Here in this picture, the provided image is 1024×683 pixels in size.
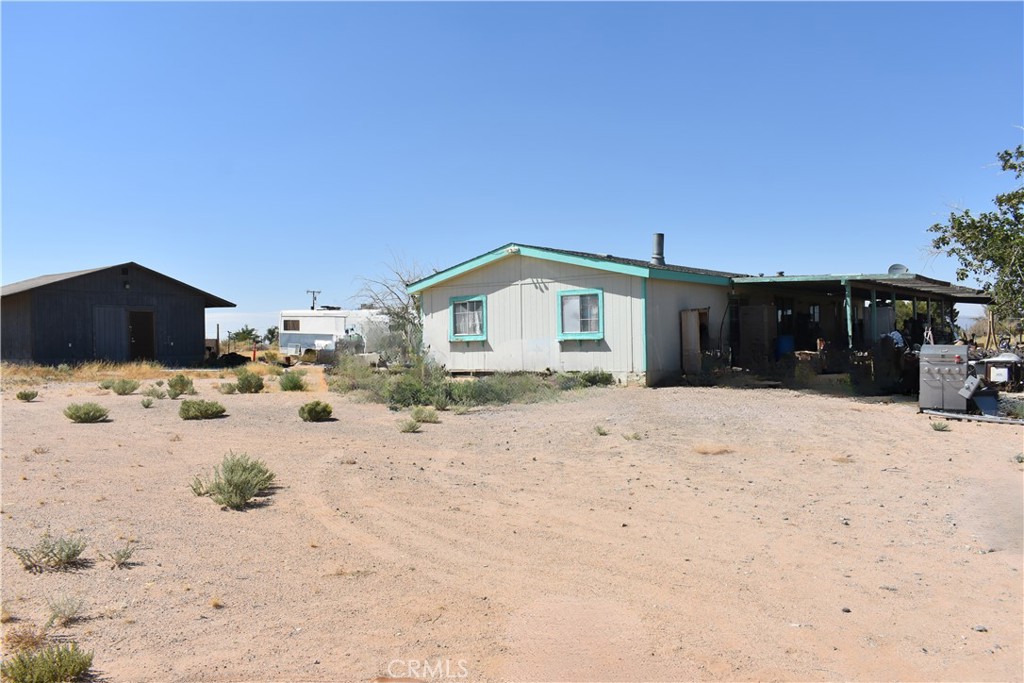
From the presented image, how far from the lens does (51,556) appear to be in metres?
4.98

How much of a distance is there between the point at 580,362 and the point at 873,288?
7.81 meters

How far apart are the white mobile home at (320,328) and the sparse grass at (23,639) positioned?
1194 inches

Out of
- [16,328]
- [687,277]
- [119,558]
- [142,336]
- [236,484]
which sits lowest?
[119,558]

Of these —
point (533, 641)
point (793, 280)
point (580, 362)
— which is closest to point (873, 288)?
point (793, 280)

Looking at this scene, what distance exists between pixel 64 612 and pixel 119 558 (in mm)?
848

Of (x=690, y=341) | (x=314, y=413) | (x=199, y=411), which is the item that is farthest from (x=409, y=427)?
(x=690, y=341)

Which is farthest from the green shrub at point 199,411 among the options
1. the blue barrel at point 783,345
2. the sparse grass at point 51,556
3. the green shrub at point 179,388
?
the blue barrel at point 783,345

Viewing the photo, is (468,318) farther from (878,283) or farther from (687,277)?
(878,283)

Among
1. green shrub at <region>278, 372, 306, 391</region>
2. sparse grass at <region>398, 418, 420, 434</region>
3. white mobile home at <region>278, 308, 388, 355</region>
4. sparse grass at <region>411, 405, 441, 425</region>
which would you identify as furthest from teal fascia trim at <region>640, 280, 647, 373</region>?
white mobile home at <region>278, 308, 388, 355</region>

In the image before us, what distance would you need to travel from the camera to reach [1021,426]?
11.2m

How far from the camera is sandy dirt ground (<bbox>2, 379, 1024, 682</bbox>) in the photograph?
396 centimetres

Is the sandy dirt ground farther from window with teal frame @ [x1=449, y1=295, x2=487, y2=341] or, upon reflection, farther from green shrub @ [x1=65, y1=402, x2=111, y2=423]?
window with teal frame @ [x1=449, y1=295, x2=487, y2=341]

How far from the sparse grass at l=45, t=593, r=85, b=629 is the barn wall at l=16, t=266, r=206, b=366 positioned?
26.0 m

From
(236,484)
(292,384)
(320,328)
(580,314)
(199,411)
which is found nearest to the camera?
(236,484)
